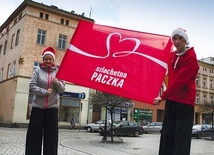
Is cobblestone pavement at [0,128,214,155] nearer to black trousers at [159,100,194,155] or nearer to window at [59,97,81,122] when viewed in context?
black trousers at [159,100,194,155]

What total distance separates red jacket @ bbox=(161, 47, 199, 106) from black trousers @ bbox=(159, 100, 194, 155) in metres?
0.10

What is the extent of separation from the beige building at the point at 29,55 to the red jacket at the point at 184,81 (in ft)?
94.9

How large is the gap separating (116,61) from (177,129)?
1455 mm

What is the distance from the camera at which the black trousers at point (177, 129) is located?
3820 millimetres

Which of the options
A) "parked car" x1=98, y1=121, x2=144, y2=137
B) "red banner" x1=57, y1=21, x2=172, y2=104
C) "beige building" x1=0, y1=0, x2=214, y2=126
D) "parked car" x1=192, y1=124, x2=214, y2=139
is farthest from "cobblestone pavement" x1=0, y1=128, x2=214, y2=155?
"beige building" x1=0, y1=0, x2=214, y2=126

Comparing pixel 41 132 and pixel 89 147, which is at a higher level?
pixel 41 132

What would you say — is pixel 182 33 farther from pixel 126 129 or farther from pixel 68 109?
pixel 68 109

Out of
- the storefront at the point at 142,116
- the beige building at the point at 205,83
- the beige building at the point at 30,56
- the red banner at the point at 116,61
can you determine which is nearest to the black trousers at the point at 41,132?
the red banner at the point at 116,61

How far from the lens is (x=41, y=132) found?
475cm

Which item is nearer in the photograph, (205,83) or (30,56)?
(30,56)

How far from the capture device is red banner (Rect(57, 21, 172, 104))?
14.8ft

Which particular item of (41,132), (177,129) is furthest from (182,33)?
(41,132)

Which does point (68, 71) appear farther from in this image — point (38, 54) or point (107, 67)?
point (38, 54)

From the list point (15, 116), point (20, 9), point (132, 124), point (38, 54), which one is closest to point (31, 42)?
point (38, 54)
